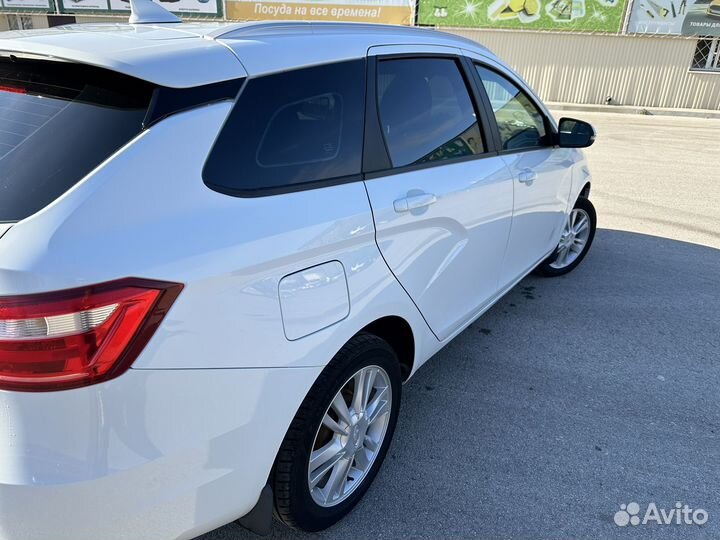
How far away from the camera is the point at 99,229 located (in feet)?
4.42

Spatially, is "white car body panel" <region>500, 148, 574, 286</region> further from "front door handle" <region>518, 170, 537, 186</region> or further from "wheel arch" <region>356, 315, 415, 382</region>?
"wheel arch" <region>356, 315, 415, 382</region>

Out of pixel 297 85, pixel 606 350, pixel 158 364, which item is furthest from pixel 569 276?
pixel 158 364

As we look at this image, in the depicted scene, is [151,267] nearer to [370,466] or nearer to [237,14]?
[370,466]

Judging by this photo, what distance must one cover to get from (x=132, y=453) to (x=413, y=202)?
1366 mm

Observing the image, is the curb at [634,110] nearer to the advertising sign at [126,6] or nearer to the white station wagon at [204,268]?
the advertising sign at [126,6]

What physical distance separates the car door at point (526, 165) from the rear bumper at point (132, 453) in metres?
2.13

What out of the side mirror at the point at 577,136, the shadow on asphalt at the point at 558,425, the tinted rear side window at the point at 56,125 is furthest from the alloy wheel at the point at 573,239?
the tinted rear side window at the point at 56,125

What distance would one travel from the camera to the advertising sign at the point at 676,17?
15.1 m

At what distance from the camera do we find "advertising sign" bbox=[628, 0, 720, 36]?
49.4 feet

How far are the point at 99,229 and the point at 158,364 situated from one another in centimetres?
36

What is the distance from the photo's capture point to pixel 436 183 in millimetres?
2439

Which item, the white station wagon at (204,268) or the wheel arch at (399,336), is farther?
the wheel arch at (399,336)

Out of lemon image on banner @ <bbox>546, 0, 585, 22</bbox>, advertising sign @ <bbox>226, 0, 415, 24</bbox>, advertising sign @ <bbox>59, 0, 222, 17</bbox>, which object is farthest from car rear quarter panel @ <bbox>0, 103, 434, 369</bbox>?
advertising sign @ <bbox>59, 0, 222, 17</bbox>

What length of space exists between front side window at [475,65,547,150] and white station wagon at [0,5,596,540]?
848 mm
